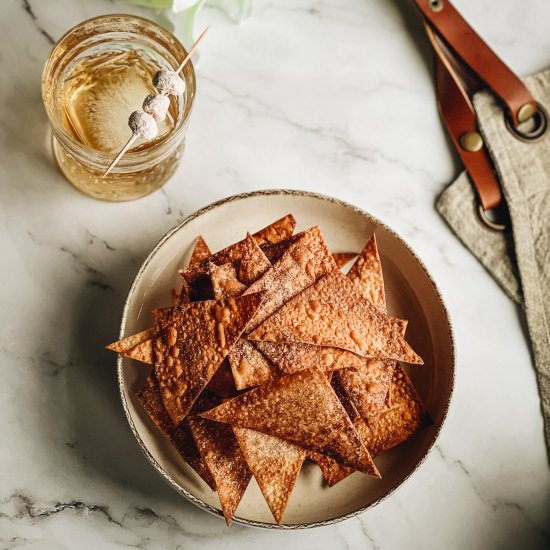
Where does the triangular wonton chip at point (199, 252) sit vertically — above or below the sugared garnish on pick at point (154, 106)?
below

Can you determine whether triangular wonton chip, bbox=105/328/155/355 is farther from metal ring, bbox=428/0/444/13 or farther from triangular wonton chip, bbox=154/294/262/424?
metal ring, bbox=428/0/444/13

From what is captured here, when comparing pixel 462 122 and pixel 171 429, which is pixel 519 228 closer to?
pixel 462 122

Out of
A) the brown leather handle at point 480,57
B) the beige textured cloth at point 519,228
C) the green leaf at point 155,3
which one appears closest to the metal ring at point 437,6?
the brown leather handle at point 480,57

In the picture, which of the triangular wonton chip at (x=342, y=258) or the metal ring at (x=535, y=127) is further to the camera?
the metal ring at (x=535, y=127)

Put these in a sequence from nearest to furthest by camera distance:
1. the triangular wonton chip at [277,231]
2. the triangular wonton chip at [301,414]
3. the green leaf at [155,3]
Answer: the triangular wonton chip at [301,414]
the triangular wonton chip at [277,231]
the green leaf at [155,3]

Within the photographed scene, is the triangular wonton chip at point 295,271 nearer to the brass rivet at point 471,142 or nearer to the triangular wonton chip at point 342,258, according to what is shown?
the triangular wonton chip at point 342,258

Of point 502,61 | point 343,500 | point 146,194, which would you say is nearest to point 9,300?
point 146,194

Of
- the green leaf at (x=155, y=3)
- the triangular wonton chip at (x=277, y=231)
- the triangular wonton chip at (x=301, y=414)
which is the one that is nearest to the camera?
the triangular wonton chip at (x=301, y=414)
